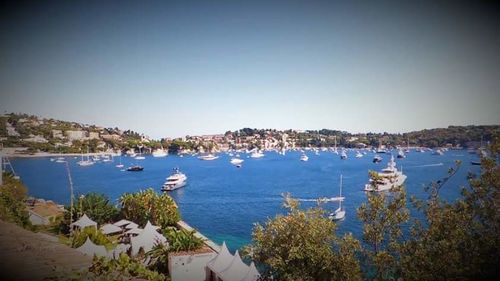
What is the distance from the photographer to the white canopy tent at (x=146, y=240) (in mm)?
17297

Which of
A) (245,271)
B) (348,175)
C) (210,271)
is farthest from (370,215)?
(348,175)

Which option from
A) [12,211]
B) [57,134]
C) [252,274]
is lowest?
[252,274]

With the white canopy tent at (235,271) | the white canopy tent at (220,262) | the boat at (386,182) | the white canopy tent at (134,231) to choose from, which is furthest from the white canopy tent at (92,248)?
the boat at (386,182)

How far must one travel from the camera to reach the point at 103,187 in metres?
52.6

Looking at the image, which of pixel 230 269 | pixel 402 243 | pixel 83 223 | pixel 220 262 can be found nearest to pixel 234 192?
pixel 83 223

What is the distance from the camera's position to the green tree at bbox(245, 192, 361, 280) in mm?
8906

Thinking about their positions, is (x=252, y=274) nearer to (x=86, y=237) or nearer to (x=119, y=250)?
(x=119, y=250)

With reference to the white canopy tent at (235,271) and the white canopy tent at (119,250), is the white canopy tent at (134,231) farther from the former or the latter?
the white canopy tent at (235,271)

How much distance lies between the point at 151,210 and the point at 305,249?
14.8 m

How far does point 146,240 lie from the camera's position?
17469 mm

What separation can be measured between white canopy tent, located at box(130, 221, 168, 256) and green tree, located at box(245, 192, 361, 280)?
346 inches

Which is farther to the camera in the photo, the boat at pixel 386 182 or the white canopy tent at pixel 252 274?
the white canopy tent at pixel 252 274

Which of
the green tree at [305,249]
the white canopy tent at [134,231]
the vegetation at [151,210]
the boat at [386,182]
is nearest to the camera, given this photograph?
the green tree at [305,249]

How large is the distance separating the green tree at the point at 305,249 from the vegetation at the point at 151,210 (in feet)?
40.8
